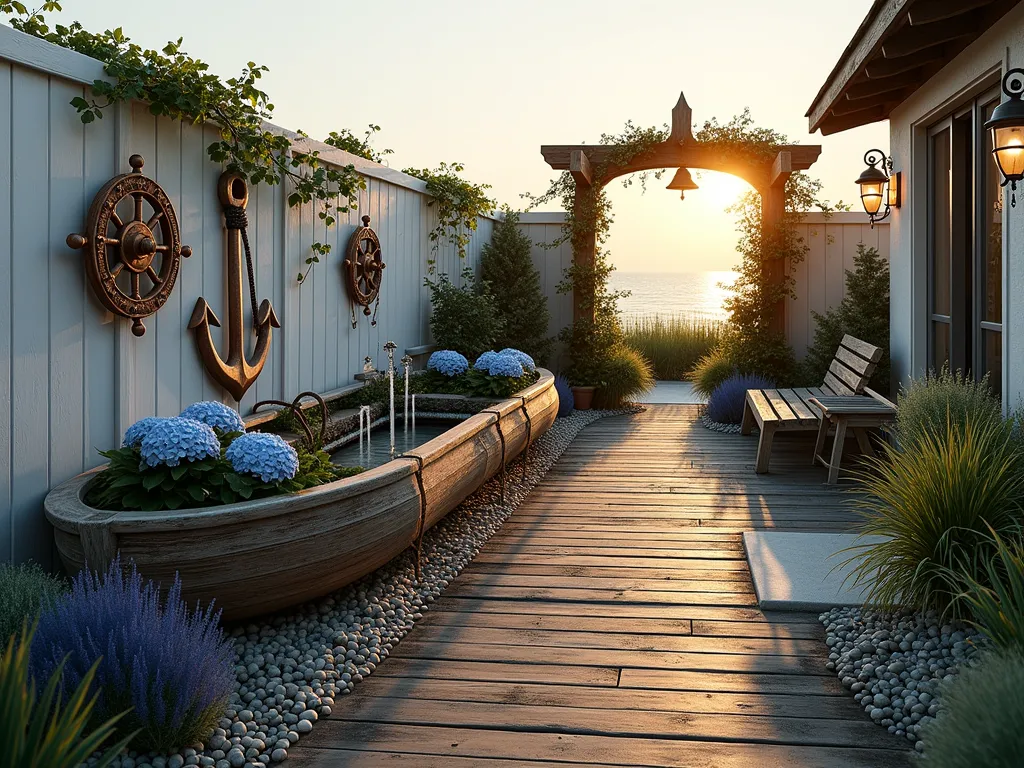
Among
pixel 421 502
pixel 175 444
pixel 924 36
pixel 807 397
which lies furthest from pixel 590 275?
pixel 175 444

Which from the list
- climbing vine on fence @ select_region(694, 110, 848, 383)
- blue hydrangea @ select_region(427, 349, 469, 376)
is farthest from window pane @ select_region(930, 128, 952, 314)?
climbing vine on fence @ select_region(694, 110, 848, 383)

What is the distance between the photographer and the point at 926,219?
6535mm

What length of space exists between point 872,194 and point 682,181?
127 inches

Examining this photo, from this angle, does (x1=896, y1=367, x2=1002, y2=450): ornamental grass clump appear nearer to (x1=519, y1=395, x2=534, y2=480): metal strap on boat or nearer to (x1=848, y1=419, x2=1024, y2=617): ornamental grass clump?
(x1=848, y1=419, x2=1024, y2=617): ornamental grass clump

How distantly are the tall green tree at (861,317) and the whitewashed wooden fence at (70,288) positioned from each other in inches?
224

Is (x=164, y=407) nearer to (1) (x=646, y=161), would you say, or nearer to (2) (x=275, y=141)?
(2) (x=275, y=141)

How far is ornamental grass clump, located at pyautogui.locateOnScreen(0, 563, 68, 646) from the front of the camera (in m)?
2.66

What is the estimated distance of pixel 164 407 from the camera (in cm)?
413

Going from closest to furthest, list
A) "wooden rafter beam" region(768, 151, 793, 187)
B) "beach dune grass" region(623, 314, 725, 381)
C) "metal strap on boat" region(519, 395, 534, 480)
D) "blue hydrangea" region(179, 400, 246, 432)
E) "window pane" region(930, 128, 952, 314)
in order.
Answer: "blue hydrangea" region(179, 400, 246, 432), "window pane" region(930, 128, 952, 314), "metal strap on boat" region(519, 395, 534, 480), "wooden rafter beam" region(768, 151, 793, 187), "beach dune grass" region(623, 314, 725, 381)

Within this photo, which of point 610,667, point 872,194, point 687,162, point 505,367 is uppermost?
point 687,162

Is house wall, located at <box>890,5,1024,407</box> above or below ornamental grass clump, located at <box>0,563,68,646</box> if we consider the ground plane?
above

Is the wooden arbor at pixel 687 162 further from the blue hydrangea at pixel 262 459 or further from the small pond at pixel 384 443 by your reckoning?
the blue hydrangea at pixel 262 459

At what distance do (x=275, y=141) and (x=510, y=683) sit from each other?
2.82 m

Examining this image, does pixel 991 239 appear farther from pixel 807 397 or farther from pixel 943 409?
pixel 807 397
